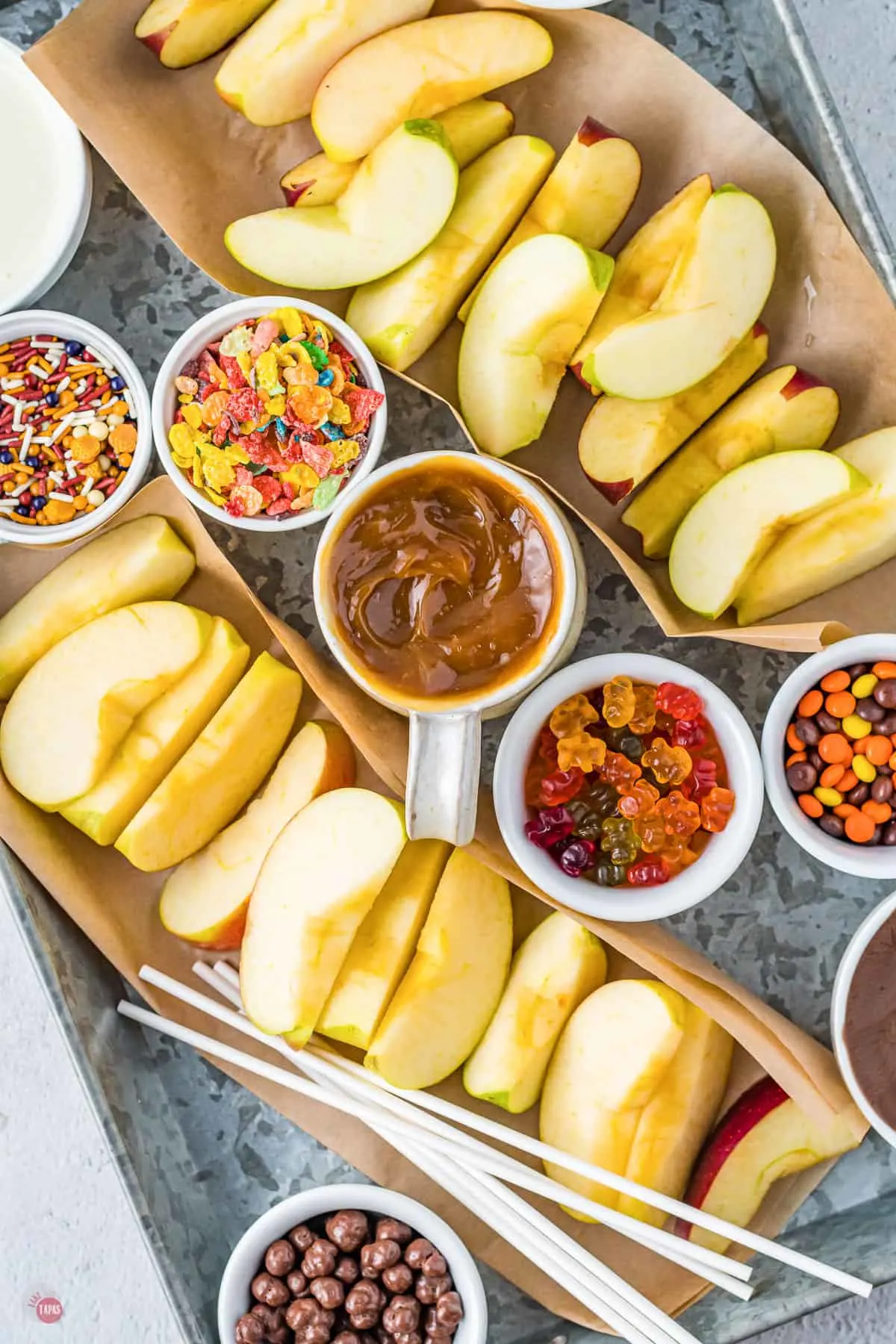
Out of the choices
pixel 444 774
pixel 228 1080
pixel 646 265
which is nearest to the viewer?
pixel 444 774

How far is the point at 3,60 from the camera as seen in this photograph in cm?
142

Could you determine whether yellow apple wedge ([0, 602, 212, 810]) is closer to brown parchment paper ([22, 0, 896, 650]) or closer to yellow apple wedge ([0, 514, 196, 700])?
yellow apple wedge ([0, 514, 196, 700])

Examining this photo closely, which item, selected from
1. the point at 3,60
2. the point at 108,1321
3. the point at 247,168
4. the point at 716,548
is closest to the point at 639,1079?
the point at 716,548

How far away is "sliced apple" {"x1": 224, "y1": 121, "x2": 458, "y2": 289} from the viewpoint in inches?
50.9

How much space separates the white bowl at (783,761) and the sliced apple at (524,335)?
16.7 inches

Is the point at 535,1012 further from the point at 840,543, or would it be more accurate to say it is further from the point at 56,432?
the point at 56,432

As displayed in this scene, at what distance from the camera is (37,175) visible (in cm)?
144

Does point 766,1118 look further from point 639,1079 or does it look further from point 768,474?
point 768,474

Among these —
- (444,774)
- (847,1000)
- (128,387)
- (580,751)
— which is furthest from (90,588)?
(847,1000)

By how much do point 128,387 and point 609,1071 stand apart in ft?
3.35

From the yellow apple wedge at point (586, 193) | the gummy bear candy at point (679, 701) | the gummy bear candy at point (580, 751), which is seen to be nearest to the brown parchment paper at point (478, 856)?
the gummy bear candy at point (580, 751)

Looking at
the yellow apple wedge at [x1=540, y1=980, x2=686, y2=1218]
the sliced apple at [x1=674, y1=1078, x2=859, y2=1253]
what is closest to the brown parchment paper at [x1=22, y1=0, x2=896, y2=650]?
the yellow apple wedge at [x1=540, y1=980, x2=686, y2=1218]

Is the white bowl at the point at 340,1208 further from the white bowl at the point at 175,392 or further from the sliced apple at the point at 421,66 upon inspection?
the sliced apple at the point at 421,66

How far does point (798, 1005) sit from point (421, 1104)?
1.60 feet
